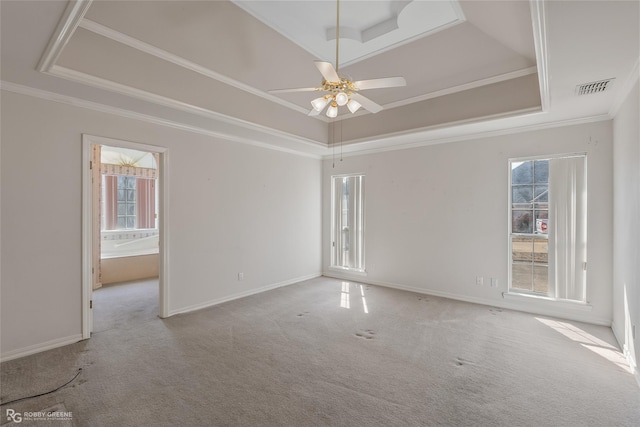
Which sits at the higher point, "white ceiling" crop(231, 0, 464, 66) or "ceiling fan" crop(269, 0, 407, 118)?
"white ceiling" crop(231, 0, 464, 66)

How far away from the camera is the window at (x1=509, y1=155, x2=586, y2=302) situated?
3705mm

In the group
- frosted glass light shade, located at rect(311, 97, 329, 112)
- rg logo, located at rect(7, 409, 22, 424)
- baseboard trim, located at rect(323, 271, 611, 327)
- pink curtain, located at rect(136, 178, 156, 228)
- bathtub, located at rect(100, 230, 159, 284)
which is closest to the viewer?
rg logo, located at rect(7, 409, 22, 424)

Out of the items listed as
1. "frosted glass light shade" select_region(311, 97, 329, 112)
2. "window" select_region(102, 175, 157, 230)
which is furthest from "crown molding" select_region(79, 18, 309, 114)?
"window" select_region(102, 175, 157, 230)

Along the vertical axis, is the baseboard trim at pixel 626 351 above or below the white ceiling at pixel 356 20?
below

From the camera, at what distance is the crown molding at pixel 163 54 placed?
8.67 feet

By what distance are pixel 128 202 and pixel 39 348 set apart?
433 centimetres

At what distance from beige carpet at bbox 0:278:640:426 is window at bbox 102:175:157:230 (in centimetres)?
358

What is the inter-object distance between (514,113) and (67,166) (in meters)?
5.12

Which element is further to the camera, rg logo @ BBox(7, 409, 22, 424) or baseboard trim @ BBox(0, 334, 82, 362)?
baseboard trim @ BBox(0, 334, 82, 362)

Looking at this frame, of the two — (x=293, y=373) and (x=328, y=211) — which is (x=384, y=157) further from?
(x=293, y=373)

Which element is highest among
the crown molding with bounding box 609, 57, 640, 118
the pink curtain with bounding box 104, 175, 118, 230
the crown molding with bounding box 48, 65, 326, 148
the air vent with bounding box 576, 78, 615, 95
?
the crown molding with bounding box 48, 65, 326, 148

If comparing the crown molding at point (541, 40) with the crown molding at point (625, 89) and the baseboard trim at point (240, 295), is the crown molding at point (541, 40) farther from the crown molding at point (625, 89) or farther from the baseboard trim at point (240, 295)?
the baseboard trim at point (240, 295)

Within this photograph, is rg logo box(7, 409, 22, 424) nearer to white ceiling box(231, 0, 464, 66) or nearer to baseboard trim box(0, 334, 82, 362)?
baseboard trim box(0, 334, 82, 362)

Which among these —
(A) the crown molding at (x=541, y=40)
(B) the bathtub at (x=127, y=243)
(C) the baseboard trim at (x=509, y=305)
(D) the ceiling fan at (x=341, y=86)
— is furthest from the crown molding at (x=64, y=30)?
(C) the baseboard trim at (x=509, y=305)
